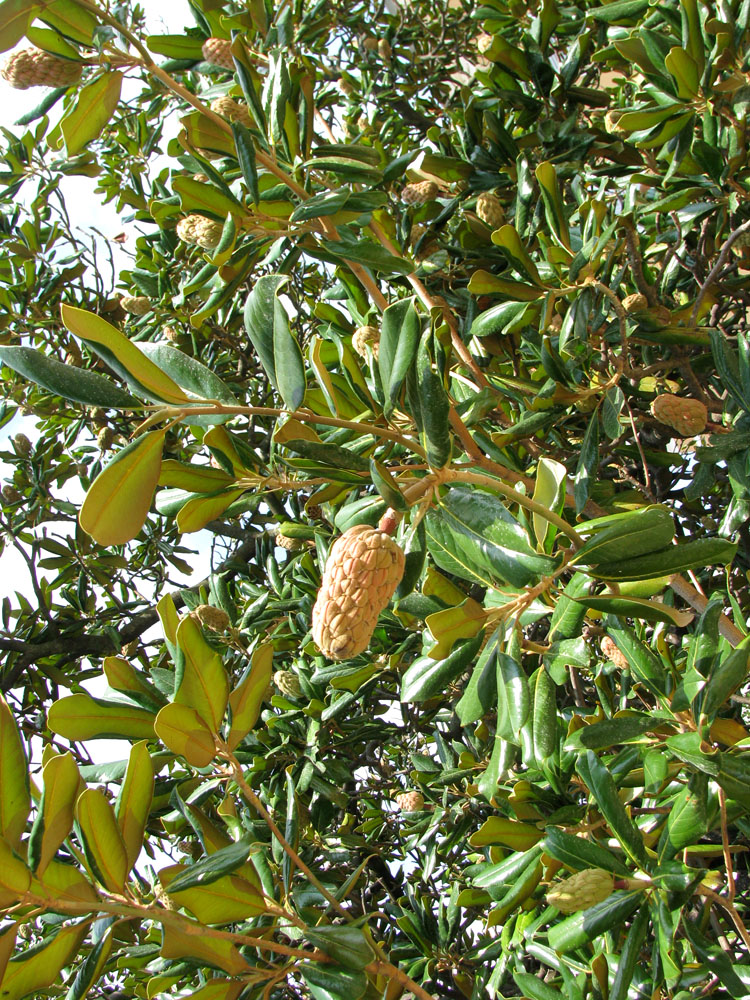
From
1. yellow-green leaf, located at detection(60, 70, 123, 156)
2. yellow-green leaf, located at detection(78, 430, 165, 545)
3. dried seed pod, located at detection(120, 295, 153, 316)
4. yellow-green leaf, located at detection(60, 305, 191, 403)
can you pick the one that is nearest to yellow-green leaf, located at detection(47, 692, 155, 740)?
yellow-green leaf, located at detection(78, 430, 165, 545)

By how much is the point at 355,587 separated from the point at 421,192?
130 cm

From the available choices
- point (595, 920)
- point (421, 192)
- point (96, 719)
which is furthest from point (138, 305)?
point (595, 920)

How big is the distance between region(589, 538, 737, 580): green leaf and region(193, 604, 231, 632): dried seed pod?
45.7 inches

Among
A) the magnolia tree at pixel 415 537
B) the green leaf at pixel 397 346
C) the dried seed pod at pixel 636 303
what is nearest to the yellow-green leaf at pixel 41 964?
the magnolia tree at pixel 415 537

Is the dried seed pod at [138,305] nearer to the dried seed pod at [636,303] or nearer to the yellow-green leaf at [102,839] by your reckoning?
the dried seed pod at [636,303]

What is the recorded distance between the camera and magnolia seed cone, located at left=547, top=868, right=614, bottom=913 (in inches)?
34.9

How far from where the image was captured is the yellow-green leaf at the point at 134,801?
904mm

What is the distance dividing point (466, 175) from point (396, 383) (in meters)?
1.18

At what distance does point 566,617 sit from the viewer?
35.7 inches

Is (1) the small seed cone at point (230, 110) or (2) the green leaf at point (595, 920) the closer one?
(2) the green leaf at point (595, 920)

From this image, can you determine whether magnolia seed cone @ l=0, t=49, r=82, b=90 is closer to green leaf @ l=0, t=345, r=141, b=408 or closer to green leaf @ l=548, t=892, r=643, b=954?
green leaf @ l=0, t=345, r=141, b=408

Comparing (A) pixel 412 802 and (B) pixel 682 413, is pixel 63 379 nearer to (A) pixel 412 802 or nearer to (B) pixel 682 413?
(B) pixel 682 413

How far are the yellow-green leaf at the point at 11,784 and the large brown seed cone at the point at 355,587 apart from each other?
363 mm

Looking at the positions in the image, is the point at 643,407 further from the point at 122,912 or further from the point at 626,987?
the point at 122,912
